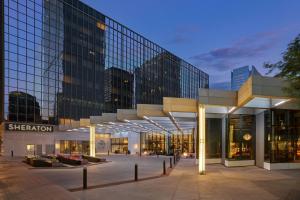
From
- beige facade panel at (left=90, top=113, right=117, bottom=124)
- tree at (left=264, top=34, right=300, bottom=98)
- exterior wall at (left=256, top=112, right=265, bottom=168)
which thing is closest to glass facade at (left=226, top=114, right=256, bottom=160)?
exterior wall at (left=256, top=112, right=265, bottom=168)

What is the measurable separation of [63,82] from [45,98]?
5622mm

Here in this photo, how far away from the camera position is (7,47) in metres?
52.8

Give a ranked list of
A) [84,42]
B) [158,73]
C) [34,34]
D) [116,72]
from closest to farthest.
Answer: [34,34], [84,42], [116,72], [158,73]

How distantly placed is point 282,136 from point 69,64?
1927 inches

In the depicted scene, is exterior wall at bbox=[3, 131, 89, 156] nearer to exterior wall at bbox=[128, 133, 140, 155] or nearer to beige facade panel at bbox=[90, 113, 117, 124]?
exterior wall at bbox=[128, 133, 140, 155]

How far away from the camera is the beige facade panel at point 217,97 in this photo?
21.0m

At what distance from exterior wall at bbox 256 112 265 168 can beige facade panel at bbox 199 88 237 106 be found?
564cm

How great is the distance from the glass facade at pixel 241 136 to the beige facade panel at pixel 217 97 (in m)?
6.98

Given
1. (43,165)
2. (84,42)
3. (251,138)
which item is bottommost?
(43,165)

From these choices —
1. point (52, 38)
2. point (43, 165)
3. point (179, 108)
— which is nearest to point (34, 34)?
point (52, 38)

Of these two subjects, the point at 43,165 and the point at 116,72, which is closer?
the point at 43,165

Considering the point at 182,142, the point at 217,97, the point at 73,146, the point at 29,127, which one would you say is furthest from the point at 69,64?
the point at 217,97

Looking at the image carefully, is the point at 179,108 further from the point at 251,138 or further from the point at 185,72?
the point at 185,72

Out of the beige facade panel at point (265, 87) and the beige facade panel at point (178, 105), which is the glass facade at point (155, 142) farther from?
the beige facade panel at point (265, 87)
